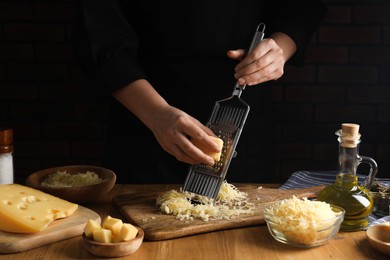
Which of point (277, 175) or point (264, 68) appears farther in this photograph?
point (277, 175)

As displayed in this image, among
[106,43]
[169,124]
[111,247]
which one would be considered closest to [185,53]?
[106,43]

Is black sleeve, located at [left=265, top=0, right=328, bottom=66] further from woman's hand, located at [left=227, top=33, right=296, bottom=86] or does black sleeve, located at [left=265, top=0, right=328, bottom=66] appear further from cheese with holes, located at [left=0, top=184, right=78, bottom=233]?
cheese with holes, located at [left=0, top=184, right=78, bottom=233]

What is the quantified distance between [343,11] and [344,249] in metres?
1.59

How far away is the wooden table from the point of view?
127 cm

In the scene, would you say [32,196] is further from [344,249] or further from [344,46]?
[344,46]

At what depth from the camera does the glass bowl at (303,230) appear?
1279 millimetres

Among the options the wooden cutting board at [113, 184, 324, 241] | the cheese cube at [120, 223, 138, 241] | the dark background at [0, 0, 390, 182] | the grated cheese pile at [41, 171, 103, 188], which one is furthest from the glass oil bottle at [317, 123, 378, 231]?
the dark background at [0, 0, 390, 182]

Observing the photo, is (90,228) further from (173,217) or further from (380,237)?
(380,237)

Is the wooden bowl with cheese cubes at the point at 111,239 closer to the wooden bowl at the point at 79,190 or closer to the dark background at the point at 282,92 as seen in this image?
the wooden bowl at the point at 79,190

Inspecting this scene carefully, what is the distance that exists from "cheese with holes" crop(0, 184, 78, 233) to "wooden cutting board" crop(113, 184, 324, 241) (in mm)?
156

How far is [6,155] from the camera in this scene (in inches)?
61.3

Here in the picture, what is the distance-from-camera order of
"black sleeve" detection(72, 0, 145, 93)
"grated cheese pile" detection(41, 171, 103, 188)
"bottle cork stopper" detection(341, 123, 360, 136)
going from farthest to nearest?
"black sleeve" detection(72, 0, 145, 93) < "grated cheese pile" detection(41, 171, 103, 188) < "bottle cork stopper" detection(341, 123, 360, 136)

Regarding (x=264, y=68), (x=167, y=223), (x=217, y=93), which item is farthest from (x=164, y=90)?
(x=167, y=223)

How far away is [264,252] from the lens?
4.25ft
